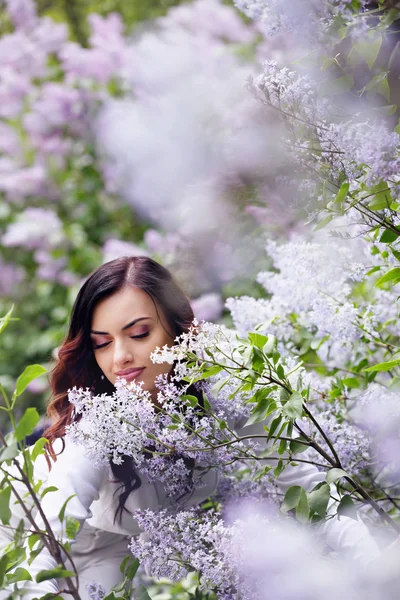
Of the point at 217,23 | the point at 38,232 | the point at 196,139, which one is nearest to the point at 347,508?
the point at 196,139

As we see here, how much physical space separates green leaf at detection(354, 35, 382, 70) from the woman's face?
53cm

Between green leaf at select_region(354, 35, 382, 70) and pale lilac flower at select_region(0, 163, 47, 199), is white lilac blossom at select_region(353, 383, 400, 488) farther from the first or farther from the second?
pale lilac flower at select_region(0, 163, 47, 199)

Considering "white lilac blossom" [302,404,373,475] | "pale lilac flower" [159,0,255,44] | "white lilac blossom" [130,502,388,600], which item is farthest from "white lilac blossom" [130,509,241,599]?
"pale lilac flower" [159,0,255,44]

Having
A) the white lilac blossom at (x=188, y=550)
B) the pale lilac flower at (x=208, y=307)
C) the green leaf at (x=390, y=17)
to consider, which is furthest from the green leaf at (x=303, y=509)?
the pale lilac flower at (x=208, y=307)

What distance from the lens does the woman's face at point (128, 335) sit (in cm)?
104

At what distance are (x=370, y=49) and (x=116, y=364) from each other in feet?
1.92

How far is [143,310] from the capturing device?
1071mm

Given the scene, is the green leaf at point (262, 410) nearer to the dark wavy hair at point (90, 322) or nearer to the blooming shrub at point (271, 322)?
the blooming shrub at point (271, 322)

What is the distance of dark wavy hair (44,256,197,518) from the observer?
3.58ft

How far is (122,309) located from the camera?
1.07 meters

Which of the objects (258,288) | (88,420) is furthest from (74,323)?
(258,288)

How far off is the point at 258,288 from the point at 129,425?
1.02 m

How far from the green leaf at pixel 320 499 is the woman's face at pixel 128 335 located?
0.39 meters

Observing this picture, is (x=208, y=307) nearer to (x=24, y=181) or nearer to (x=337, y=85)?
(x=337, y=85)
